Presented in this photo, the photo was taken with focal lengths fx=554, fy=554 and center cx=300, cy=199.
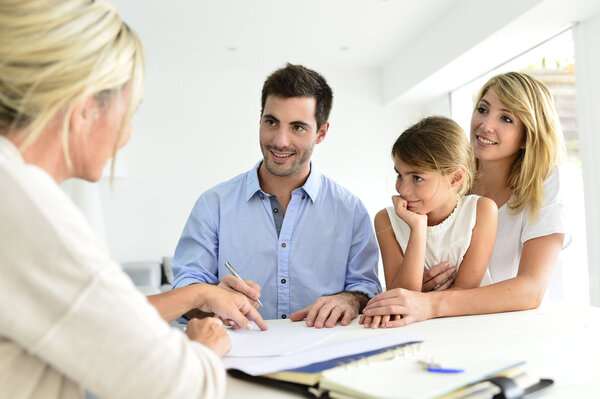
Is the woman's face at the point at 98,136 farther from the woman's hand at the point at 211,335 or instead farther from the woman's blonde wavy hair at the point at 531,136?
the woman's blonde wavy hair at the point at 531,136

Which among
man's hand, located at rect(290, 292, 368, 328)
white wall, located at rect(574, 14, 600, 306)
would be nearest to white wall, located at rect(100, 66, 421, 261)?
white wall, located at rect(574, 14, 600, 306)

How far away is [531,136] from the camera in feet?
6.52

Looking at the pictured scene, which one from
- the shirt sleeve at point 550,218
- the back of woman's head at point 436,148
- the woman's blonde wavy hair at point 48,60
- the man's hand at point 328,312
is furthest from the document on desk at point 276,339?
the shirt sleeve at point 550,218

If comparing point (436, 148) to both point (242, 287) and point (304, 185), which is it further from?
Answer: point (242, 287)

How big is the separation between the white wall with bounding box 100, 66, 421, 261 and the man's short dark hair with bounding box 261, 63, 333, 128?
217 inches

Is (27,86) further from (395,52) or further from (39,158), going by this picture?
(395,52)

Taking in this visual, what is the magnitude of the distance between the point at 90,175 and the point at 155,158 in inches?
276

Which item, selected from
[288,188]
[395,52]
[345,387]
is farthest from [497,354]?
[395,52]

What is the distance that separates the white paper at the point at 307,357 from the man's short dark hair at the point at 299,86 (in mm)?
1212

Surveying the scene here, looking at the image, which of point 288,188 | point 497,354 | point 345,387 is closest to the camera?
point 345,387

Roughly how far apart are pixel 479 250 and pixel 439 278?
16 centimetres

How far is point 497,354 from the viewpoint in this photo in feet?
3.67

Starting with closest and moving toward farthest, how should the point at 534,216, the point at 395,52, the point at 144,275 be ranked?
the point at 534,216 → the point at 144,275 → the point at 395,52

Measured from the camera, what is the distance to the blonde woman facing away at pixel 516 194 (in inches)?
62.9
